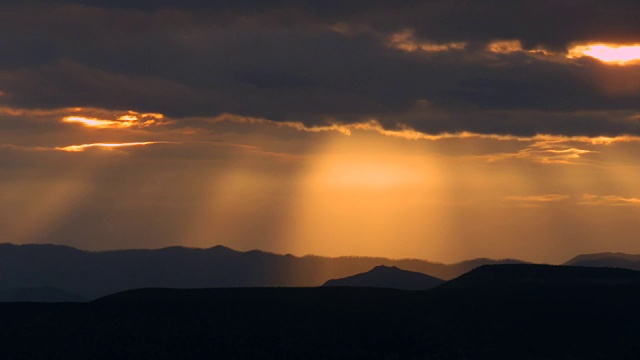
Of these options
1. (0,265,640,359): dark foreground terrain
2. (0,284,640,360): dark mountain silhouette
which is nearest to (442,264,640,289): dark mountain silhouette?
(0,265,640,359): dark foreground terrain

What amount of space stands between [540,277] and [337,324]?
37825 mm

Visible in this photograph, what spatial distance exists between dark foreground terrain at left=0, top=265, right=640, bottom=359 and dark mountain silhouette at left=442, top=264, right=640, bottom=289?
188 centimetres

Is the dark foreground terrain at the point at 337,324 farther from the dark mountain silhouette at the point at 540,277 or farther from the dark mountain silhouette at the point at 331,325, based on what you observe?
the dark mountain silhouette at the point at 540,277

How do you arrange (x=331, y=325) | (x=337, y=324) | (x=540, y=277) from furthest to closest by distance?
(x=540, y=277) → (x=337, y=324) → (x=331, y=325)

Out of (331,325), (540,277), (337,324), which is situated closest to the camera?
(331,325)

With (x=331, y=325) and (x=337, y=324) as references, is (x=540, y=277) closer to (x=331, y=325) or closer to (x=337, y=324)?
(x=337, y=324)

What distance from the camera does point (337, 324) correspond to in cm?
11219

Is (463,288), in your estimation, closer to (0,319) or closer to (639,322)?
(639,322)

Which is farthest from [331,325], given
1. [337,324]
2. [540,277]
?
[540,277]

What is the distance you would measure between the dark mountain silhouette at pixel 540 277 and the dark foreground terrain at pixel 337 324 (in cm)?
188

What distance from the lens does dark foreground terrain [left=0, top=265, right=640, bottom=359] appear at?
104 meters

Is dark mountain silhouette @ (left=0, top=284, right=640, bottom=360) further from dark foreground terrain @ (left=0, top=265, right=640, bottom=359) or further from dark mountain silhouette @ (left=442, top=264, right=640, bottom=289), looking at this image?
dark mountain silhouette @ (left=442, top=264, right=640, bottom=289)

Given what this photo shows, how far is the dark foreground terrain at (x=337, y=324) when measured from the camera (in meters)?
104

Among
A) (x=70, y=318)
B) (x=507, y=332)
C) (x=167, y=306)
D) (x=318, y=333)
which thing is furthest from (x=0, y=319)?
(x=507, y=332)
